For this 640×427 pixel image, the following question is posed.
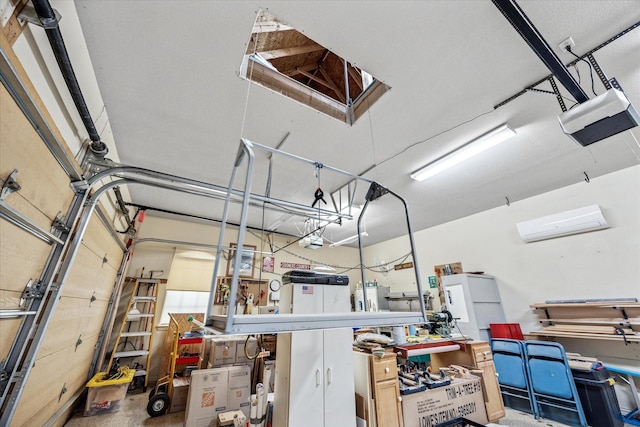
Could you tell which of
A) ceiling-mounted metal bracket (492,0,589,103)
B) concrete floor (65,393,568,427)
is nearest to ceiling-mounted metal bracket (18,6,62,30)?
ceiling-mounted metal bracket (492,0,589,103)

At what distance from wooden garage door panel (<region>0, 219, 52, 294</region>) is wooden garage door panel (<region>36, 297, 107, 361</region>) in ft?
2.51

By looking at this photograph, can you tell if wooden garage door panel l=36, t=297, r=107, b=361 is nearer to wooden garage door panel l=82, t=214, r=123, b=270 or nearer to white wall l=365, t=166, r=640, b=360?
wooden garage door panel l=82, t=214, r=123, b=270

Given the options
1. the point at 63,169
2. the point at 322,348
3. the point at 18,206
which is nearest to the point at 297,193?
the point at 322,348

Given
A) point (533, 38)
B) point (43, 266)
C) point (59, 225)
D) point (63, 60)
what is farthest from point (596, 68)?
point (43, 266)

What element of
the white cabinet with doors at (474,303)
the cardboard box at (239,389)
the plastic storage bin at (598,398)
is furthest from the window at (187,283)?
the plastic storage bin at (598,398)

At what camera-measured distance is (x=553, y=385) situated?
3.29 meters

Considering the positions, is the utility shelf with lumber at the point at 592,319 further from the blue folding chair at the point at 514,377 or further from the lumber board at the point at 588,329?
the blue folding chair at the point at 514,377

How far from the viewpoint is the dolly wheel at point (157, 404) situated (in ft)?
11.5

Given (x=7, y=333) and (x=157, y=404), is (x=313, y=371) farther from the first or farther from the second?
(x=157, y=404)

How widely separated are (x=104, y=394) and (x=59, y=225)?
127 inches

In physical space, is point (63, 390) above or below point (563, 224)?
below

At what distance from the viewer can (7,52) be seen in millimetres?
1141

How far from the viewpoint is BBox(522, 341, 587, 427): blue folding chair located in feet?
10.3

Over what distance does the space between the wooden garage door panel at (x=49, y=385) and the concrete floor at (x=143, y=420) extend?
Result: 0.42m
